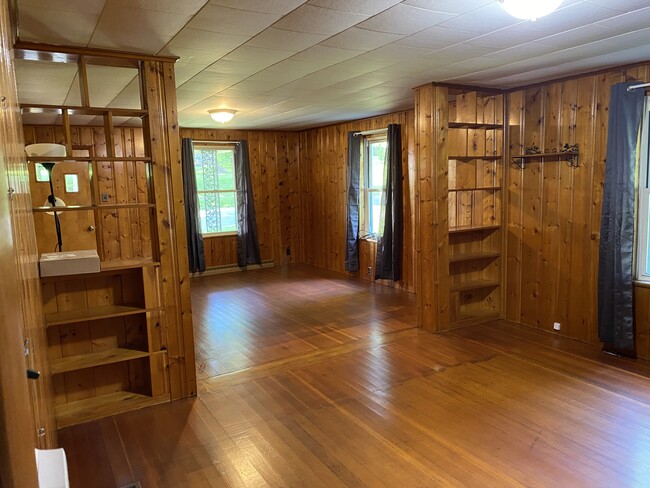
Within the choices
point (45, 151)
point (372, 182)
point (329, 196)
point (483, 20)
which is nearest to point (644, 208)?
point (483, 20)

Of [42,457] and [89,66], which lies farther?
[89,66]

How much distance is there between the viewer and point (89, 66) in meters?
3.43

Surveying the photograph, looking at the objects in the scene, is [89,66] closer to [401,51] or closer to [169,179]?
[169,179]

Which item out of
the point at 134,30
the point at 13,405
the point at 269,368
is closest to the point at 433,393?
the point at 269,368

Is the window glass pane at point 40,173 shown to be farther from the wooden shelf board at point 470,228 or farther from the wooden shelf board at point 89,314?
the wooden shelf board at point 470,228

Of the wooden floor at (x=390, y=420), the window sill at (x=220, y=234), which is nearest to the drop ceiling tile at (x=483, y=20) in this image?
the wooden floor at (x=390, y=420)

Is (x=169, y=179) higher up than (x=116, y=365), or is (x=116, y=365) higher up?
(x=169, y=179)

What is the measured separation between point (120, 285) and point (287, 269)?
5069 mm

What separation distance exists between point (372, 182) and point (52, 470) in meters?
6.26

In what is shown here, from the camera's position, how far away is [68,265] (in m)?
3.01

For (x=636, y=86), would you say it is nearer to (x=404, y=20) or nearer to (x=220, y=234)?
(x=404, y=20)

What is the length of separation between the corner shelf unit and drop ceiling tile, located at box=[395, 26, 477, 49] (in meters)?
1.73

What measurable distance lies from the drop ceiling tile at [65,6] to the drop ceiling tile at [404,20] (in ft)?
4.40

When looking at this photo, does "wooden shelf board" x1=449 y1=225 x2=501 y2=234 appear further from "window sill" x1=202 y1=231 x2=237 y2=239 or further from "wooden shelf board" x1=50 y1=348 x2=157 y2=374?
"window sill" x1=202 y1=231 x2=237 y2=239
